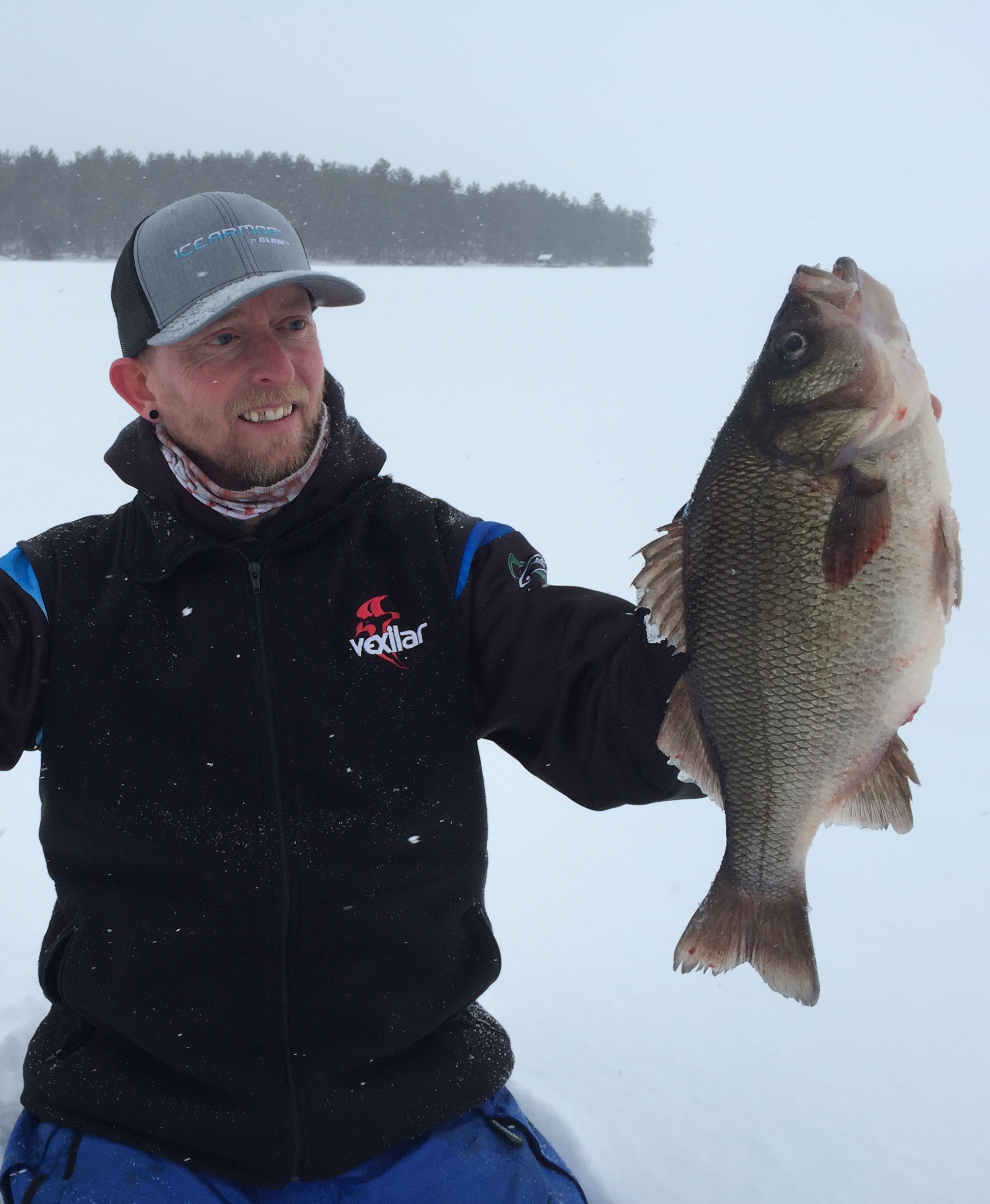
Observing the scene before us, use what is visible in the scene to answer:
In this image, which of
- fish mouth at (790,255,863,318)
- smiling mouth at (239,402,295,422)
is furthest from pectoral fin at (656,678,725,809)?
smiling mouth at (239,402,295,422)

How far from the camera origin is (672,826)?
12.9 ft

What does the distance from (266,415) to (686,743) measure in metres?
1.04

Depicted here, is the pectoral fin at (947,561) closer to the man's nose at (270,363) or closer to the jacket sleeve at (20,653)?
the man's nose at (270,363)

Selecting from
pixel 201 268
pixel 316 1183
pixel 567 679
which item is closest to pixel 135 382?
pixel 201 268

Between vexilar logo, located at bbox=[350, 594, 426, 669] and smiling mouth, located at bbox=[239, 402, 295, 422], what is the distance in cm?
40

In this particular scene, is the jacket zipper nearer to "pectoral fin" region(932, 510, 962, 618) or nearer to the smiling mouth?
the smiling mouth

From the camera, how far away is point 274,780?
1746 millimetres

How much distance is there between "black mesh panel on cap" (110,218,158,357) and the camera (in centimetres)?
198

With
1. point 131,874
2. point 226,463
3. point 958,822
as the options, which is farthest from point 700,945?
point 958,822

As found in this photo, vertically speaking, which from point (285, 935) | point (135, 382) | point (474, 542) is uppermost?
point (135, 382)

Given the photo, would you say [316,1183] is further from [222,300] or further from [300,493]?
[222,300]

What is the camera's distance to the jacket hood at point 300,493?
1878 mm

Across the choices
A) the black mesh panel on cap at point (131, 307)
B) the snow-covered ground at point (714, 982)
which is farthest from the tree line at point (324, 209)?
the black mesh panel on cap at point (131, 307)

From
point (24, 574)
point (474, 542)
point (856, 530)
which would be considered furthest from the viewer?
point (474, 542)
